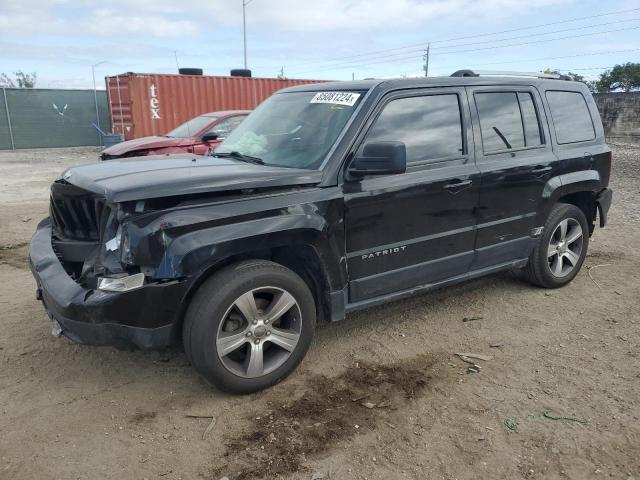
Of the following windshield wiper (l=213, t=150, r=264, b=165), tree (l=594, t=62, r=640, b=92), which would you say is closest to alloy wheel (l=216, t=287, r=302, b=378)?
windshield wiper (l=213, t=150, r=264, b=165)

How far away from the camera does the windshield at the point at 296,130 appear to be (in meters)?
3.56

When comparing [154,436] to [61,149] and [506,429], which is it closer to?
[506,429]

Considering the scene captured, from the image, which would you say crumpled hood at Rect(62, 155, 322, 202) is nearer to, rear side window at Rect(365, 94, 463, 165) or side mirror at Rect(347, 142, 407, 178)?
side mirror at Rect(347, 142, 407, 178)

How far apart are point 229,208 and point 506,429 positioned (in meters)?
1.98

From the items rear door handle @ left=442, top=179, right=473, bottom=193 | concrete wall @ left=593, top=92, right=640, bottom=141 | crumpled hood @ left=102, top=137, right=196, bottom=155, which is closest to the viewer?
rear door handle @ left=442, top=179, right=473, bottom=193

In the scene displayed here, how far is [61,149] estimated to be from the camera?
22391mm

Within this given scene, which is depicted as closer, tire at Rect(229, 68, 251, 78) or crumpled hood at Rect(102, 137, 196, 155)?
crumpled hood at Rect(102, 137, 196, 155)

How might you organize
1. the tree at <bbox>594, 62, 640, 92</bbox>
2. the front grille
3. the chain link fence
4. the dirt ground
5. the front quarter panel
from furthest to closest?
the tree at <bbox>594, 62, 640, 92</bbox> < the chain link fence < the front grille < the front quarter panel < the dirt ground

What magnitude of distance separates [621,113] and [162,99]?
54.6ft

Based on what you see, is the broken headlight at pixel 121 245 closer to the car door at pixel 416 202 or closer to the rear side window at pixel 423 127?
the car door at pixel 416 202

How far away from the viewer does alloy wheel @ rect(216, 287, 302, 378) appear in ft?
10.2

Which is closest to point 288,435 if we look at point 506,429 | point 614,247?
point 506,429

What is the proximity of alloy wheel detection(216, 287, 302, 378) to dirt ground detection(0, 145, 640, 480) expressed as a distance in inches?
8.2

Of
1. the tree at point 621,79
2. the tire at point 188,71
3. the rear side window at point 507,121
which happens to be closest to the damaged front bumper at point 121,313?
the rear side window at point 507,121
